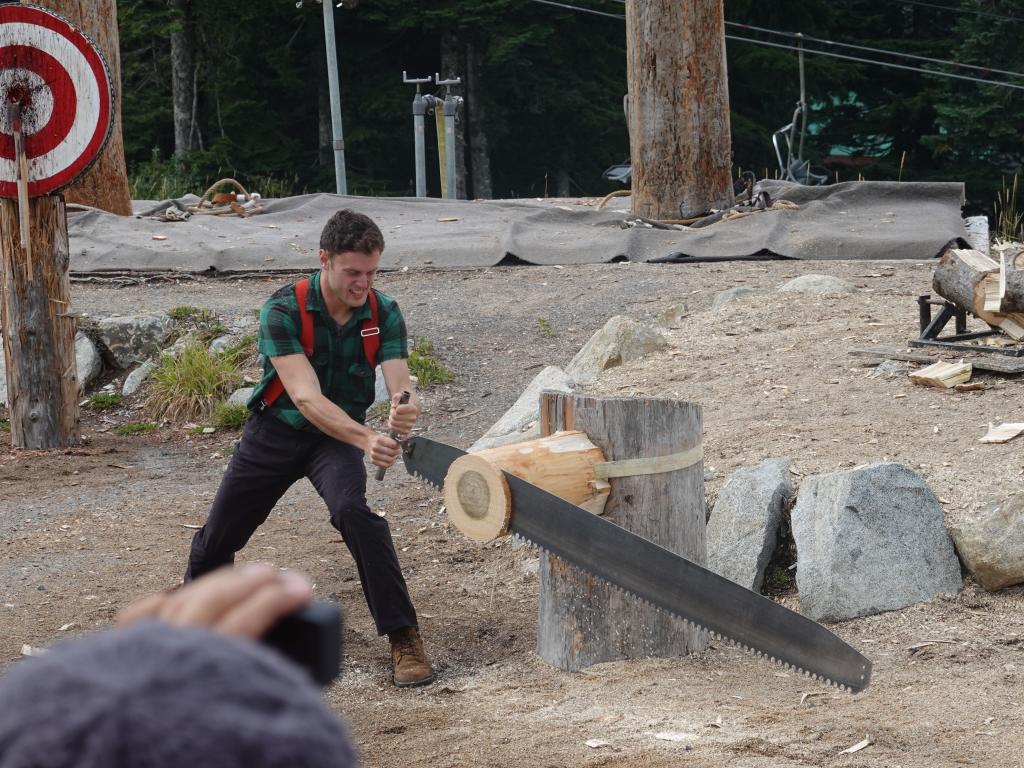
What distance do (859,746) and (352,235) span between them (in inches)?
95.8

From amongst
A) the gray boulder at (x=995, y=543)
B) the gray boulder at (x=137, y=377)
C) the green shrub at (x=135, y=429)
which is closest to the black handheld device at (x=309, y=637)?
the gray boulder at (x=995, y=543)

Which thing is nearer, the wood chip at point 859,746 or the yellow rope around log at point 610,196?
the wood chip at point 859,746

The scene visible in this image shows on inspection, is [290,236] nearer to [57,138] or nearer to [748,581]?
[57,138]

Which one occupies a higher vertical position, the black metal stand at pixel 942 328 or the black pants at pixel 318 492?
the black metal stand at pixel 942 328

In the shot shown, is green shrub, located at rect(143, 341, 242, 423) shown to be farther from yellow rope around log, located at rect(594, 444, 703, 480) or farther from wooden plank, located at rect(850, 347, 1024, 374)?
yellow rope around log, located at rect(594, 444, 703, 480)

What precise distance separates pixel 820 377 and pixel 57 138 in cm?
472

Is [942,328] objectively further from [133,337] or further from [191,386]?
[133,337]

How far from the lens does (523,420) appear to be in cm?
698

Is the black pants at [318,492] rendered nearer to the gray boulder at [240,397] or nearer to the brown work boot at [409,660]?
the brown work boot at [409,660]

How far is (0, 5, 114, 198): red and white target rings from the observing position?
7230 millimetres

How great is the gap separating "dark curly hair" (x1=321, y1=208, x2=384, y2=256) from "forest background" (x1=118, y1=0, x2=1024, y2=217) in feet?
65.1

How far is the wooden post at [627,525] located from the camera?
4355 millimetres

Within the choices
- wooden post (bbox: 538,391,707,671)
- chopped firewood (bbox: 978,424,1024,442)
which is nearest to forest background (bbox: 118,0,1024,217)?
chopped firewood (bbox: 978,424,1024,442)

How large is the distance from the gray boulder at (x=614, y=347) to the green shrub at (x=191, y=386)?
2.53 meters
